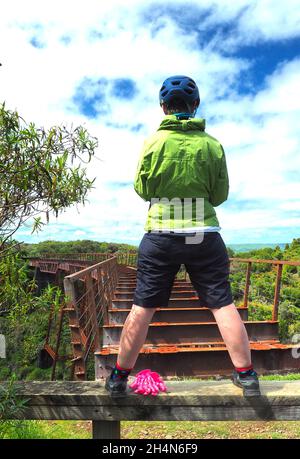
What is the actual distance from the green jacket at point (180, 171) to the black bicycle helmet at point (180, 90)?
15 centimetres

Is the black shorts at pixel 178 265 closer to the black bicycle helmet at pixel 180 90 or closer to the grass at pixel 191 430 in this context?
the black bicycle helmet at pixel 180 90

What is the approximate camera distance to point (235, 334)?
193 centimetres

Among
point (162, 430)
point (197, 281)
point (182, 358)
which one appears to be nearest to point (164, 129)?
point (197, 281)

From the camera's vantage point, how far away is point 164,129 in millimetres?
2105

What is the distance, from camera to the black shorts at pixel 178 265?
1981mm

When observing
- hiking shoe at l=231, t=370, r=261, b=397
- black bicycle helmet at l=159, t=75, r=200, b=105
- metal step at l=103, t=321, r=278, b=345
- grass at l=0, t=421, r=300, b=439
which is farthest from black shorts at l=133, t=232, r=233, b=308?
metal step at l=103, t=321, r=278, b=345

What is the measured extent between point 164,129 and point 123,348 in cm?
133

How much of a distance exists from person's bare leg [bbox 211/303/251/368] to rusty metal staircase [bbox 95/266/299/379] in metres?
2.06

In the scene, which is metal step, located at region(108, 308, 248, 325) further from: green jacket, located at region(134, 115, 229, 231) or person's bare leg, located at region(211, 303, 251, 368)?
green jacket, located at region(134, 115, 229, 231)

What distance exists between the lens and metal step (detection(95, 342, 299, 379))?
391 centimetres

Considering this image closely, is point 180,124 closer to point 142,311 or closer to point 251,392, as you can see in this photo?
point 142,311

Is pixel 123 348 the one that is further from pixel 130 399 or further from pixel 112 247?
pixel 112 247

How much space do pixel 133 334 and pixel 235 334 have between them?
22.7 inches

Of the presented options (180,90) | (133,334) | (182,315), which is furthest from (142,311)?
(182,315)
